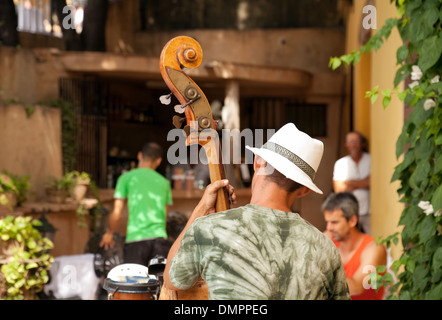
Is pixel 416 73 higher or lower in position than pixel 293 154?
higher

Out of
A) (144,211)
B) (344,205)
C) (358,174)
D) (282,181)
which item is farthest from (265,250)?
(358,174)

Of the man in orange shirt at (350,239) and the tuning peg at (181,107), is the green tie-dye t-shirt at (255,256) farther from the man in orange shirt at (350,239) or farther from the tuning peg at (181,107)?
the man in orange shirt at (350,239)

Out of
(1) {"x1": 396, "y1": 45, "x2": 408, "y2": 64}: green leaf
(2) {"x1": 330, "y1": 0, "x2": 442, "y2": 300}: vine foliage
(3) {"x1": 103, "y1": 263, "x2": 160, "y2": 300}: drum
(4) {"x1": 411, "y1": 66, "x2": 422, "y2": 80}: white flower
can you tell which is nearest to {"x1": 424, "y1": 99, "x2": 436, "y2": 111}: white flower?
(2) {"x1": 330, "y1": 0, "x2": 442, "y2": 300}: vine foliage

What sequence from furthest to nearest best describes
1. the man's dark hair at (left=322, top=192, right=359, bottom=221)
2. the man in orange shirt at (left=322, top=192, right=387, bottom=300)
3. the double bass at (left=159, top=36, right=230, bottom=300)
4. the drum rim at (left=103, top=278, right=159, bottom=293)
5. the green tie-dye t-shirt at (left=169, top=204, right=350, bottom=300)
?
the man's dark hair at (left=322, top=192, right=359, bottom=221)
the man in orange shirt at (left=322, top=192, right=387, bottom=300)
the drum rim at (left=103, top=278, right=159, bottom=293)
the double bass at (left=159, top=36, right=230, bottom=300)
the green tie-dye t-shirt at (left=169, top=204, right=350, bottom=300)

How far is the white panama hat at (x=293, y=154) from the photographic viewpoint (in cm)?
183

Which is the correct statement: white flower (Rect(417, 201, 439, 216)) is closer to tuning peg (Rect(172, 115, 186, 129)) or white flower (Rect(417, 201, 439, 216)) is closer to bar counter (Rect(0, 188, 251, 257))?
tuning peg (Rect(172, 115, 186, 129))

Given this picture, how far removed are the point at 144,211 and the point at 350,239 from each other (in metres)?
1.82

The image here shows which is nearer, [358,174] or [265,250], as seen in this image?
[265,250]

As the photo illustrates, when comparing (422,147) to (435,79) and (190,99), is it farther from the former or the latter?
(190,99)

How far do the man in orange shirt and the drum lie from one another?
3.70 ft

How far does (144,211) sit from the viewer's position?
5125 mm

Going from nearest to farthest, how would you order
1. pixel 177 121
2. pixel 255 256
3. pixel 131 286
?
1. pixel 255 256
2. pixel 177 121
3. pixel 131 286

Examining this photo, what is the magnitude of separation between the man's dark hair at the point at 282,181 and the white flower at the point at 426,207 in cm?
112

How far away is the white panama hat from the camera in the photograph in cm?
183
